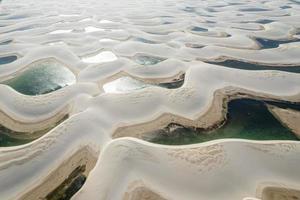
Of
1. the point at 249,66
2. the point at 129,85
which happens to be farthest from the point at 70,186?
the point at 249,66

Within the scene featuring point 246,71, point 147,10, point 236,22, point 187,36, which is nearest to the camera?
point 246,71

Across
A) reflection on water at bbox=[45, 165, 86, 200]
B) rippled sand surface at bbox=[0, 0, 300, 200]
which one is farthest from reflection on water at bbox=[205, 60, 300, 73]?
reflection on water at bbox=[45, 165, 86, 200]

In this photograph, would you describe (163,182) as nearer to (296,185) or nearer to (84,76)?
(296,185)

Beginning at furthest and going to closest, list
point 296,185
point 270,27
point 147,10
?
point 147,10 < point 270,27 < point 296,185

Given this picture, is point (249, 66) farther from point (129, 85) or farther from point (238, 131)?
point (129, 85)

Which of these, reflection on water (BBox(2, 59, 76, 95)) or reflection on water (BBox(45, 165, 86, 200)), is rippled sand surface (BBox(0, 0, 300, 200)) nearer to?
reflection on water (BBox(45, 165, 86, 200))

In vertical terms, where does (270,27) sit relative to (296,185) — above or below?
below

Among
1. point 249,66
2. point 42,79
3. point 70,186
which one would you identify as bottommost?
point 249,66

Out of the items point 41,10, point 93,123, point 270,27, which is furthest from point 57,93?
point 41,10
